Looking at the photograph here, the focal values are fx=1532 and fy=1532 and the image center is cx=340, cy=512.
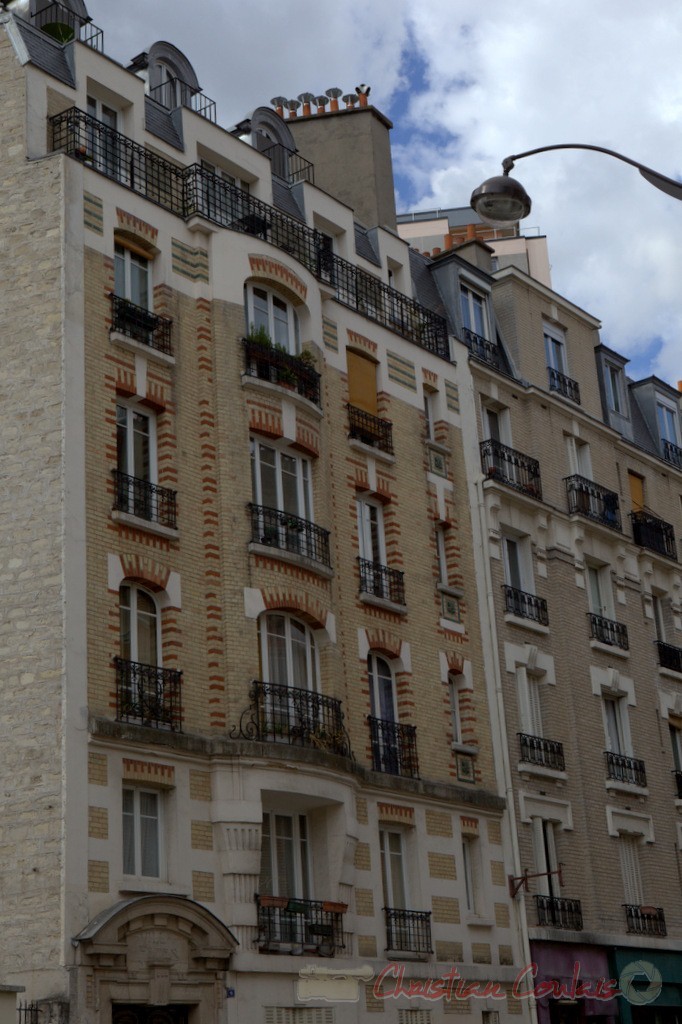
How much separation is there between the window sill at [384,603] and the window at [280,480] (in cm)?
206

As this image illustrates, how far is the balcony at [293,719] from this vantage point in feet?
75.0

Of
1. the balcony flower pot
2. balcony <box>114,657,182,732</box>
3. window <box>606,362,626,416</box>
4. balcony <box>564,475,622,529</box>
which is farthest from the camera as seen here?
window <box>606,362,626,416</box>

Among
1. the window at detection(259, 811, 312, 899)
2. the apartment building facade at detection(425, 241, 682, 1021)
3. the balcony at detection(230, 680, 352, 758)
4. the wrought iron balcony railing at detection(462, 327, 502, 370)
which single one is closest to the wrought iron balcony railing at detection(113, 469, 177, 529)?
the balcony at detection(230, 680, 352, 758)

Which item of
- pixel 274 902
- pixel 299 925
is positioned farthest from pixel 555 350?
pixel 274 902

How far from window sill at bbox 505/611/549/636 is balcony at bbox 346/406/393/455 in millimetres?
4140

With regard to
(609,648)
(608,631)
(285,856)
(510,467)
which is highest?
(510,467)

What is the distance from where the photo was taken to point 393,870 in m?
25.8

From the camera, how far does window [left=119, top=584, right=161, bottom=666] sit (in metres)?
22.2

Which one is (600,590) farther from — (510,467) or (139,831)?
(139,831)

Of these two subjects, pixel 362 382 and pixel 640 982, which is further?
pixel 640 982

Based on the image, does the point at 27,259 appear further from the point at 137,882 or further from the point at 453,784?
the point at 453,784

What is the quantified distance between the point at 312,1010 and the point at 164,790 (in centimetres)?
401

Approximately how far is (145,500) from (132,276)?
12.7ft

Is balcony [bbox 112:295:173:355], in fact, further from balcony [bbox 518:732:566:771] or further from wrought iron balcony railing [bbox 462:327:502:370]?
balcony [bbox 518:732:566:771]
